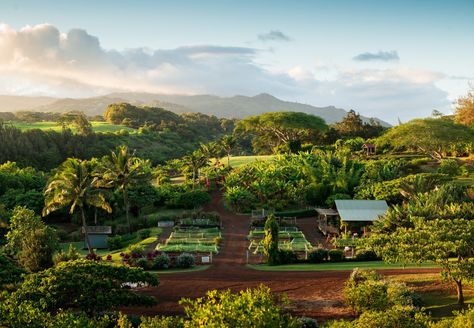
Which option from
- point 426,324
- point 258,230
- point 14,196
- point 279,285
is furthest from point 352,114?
point 426,324

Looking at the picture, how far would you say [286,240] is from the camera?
4338 cm

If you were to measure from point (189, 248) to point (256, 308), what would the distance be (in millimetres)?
26288

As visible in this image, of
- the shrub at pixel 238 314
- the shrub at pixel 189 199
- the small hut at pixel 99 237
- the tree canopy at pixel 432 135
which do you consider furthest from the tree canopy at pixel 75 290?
the tree canopy at pixel 432 135

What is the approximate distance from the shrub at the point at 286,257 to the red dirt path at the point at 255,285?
110 inches

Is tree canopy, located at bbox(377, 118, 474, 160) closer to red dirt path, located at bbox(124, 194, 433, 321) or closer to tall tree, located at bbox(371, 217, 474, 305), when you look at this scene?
red dirt path, located at bbox(124, 194, 433, 321)

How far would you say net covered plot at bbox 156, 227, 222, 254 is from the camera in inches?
1510

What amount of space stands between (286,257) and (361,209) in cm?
1472

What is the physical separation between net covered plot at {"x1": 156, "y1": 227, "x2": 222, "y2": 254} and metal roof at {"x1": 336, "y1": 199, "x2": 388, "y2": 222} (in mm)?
12104

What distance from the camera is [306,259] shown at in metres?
35.4

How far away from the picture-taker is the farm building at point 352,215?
44.8m

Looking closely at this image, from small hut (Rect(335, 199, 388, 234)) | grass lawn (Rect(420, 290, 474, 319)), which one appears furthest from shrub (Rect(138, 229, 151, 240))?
grass lawn (Rect(420, 290, 474, 319))

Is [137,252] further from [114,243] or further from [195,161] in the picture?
[195,161]

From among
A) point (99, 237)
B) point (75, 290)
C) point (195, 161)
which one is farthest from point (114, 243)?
point (195, 161)

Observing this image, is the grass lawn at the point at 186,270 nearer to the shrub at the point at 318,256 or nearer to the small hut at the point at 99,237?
the shrub at the point at 318,256
